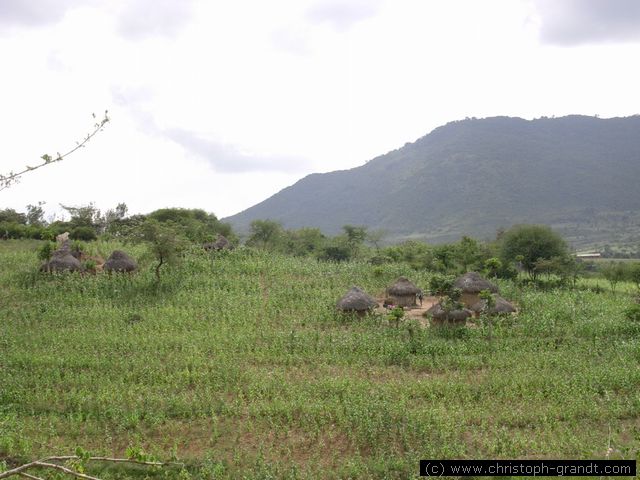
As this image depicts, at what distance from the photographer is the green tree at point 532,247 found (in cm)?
2955

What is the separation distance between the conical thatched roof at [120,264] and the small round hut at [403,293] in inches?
474

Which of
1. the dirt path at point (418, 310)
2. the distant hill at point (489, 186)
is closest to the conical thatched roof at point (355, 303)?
the dirt path at point (418, 310)

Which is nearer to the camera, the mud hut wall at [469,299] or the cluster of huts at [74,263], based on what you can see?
the mud hut wall at [469,299]

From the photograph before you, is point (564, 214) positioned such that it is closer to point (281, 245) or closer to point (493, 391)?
point (281, 245)

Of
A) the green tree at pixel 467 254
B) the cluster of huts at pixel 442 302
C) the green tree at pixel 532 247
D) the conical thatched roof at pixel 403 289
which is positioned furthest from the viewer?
the green tree at pixel 467 254

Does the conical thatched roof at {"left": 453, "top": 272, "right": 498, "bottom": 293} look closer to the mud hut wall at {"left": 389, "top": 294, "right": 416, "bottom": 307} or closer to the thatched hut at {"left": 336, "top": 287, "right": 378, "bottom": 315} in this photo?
the mud hut wall at {"left": 389, "top": 294, "right": 416, "bottom": 307}

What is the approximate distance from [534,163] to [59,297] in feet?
423

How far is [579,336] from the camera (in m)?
16.7

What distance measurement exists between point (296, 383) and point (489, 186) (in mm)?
118722

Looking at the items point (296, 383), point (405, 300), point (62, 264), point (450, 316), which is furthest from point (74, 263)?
point (450, 316)

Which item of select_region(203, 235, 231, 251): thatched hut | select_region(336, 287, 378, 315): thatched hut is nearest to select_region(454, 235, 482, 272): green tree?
select_region(336, 287, 378, 315): thatched hut

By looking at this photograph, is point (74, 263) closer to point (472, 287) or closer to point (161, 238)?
point (161, 238)

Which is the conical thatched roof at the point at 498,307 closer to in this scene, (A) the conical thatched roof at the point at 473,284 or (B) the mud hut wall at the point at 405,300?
(A) the conical thatched roof at the point at 473,284

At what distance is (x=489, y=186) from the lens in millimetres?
123250
